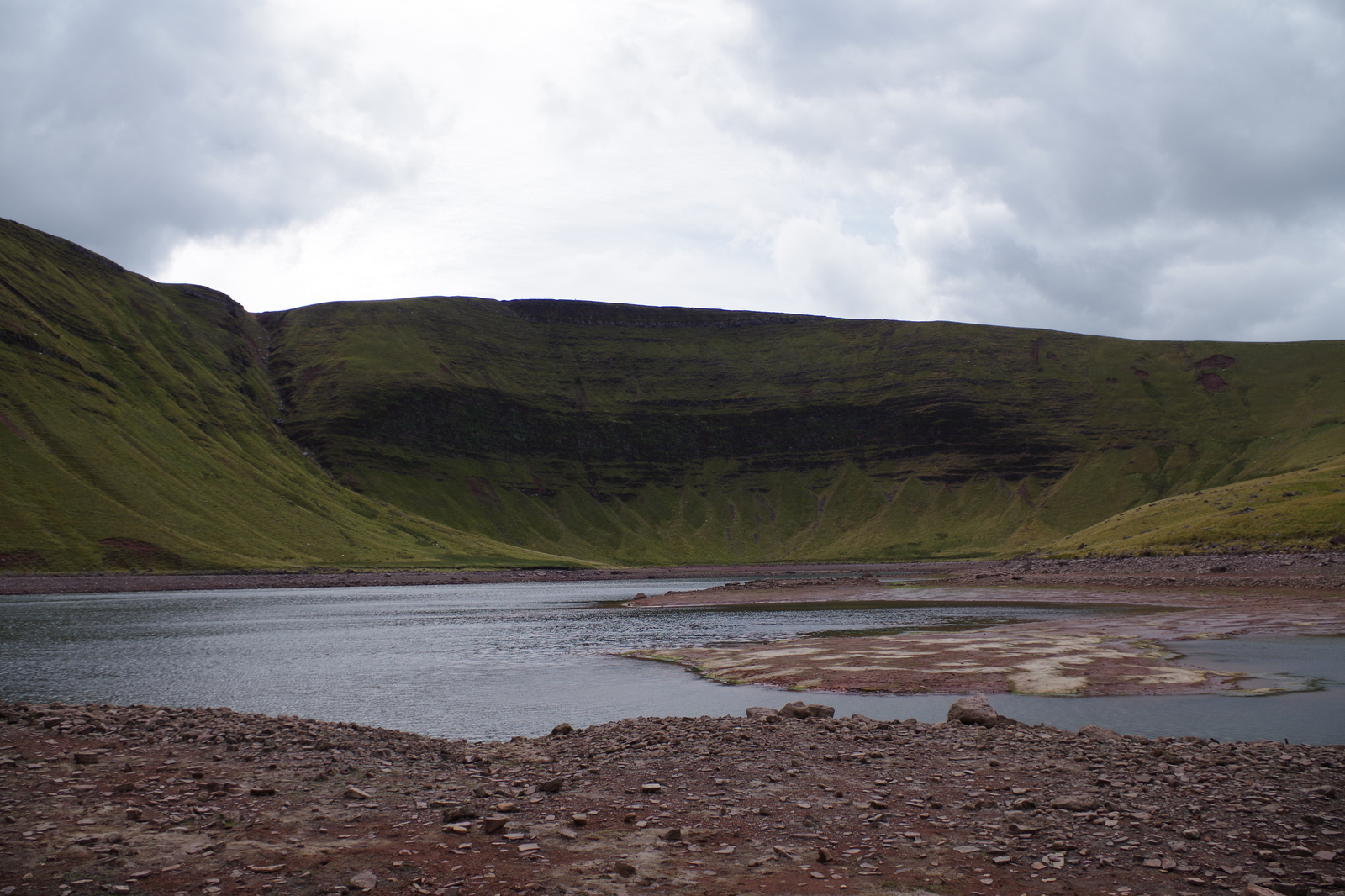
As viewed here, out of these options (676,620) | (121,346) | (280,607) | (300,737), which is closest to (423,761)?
(300,737)

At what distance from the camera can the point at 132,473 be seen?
142m

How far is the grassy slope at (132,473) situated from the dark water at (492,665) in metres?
40.1

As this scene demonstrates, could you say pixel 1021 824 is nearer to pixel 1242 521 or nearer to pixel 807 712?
pixel 807 712

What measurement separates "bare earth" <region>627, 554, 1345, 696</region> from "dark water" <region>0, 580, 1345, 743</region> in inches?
88.0

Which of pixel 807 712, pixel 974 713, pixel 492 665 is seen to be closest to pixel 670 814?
pixel 807 712

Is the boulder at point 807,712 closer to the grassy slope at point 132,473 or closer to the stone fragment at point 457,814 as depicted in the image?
the stone fragment at point 457,814

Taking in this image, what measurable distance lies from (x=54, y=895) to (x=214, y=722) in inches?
580

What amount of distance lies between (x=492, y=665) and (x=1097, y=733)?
3322 cm

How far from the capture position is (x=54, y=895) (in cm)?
1069

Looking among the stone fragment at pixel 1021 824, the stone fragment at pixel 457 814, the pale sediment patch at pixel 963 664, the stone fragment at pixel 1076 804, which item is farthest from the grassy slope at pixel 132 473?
the stone fragment at pixel 1076 804

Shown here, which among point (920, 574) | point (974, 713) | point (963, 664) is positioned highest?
point (974, 713)

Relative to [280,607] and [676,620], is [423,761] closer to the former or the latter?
[676,620]

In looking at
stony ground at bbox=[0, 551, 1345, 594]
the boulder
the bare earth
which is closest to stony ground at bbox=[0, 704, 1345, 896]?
the boulder

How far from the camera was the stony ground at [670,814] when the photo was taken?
1132 cm
